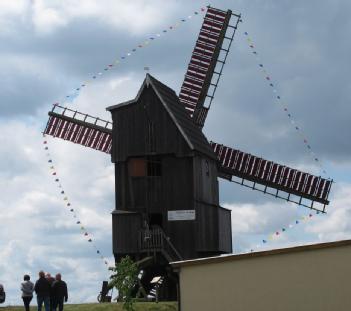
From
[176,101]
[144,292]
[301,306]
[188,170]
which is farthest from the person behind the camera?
[176,101]

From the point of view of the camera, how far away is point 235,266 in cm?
2909

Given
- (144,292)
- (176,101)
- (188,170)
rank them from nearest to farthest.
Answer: (144,292), (188,170), (176,101)

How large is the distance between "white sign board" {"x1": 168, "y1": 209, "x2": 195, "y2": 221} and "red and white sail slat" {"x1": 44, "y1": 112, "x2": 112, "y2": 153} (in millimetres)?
7480

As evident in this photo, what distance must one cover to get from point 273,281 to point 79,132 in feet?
93.3

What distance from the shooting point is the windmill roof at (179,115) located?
4859 centimetres

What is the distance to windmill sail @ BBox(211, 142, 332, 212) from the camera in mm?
54125

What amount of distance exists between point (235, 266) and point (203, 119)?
2777 centimetres

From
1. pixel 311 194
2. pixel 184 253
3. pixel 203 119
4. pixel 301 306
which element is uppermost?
pixel 203 119

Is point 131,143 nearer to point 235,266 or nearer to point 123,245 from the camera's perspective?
point 123,245

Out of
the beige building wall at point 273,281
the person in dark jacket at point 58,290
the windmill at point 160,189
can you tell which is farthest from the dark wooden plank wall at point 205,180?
the beige building wall at point 273,281

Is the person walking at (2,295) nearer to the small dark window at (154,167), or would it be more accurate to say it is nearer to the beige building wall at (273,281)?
the beige building wall at (273,281)

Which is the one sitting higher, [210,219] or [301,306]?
[210,219]

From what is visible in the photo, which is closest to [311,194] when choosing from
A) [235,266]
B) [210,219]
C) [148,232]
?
[210,219]

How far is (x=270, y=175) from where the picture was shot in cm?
5450
